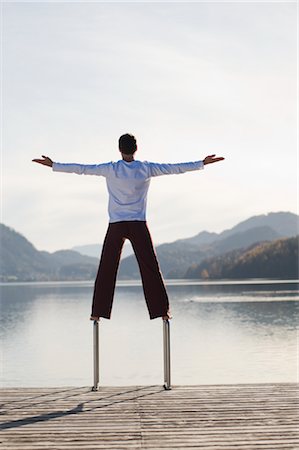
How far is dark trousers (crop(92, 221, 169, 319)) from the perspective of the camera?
689cm

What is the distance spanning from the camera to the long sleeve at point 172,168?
679 cm

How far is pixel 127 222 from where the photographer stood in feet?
22.6

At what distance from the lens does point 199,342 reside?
3578 centimetres

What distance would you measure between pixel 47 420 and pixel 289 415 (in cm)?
205

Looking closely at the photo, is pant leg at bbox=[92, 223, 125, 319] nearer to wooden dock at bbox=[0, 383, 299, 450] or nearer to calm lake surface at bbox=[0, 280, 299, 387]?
wooden dock at bbox=[0, 383, 299, 450]

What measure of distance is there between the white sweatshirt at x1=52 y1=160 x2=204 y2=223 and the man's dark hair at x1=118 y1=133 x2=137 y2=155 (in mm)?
124

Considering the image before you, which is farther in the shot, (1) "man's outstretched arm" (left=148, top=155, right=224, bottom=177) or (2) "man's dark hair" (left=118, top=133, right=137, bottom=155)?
(2) "man's dark hair" (left=118, top=133, right=137, bottom=155)

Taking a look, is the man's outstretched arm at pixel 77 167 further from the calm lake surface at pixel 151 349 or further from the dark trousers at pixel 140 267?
the calm lake surface at pixel 151 349

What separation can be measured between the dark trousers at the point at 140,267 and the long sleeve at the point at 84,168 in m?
0.57

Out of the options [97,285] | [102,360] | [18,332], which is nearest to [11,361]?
[102,360]

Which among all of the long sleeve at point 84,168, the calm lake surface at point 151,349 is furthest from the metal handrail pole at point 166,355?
the calm lake surface at point 151,349

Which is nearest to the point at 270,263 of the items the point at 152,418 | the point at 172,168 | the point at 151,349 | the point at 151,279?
the point at 151,349

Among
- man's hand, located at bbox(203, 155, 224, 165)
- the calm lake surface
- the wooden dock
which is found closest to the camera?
the wooden dock

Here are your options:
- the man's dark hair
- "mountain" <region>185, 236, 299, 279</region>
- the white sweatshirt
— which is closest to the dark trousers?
the white sweatshirt
